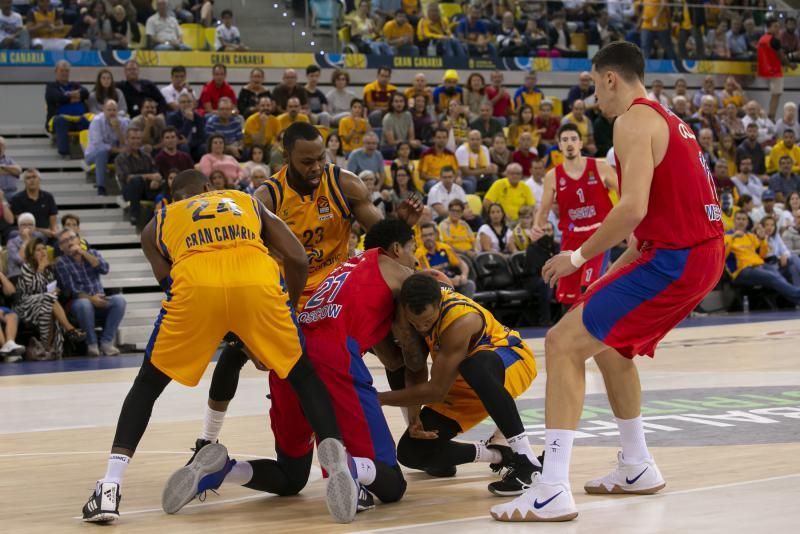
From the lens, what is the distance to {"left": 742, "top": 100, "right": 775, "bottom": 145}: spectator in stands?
19.5 meters

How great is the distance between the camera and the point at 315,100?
16.1 m

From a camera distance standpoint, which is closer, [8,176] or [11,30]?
[8,176]

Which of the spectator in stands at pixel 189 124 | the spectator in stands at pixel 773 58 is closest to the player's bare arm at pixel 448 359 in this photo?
the spectator in stands at pixel 189 124

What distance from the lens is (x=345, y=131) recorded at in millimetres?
15633

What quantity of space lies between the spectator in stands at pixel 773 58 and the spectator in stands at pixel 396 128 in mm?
8584

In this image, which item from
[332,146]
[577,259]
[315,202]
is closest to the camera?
[577,259]

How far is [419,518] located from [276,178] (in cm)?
232

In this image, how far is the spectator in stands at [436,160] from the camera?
1545cm

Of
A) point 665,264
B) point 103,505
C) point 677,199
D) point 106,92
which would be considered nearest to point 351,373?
point 103,505

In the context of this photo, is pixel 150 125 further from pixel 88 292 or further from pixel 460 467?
pixel 460 467

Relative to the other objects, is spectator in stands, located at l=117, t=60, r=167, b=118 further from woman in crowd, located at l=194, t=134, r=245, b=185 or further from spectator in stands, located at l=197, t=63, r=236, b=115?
woman in crowd, located at l=194, t=134, r=245, b=185

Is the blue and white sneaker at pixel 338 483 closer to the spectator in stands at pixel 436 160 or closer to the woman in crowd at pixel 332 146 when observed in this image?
the woman in crowd at pixel 332 146

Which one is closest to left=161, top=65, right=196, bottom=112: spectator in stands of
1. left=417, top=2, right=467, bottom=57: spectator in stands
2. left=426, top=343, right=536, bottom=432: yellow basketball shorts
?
left=417, top=2, right=467, bottom=57: spectator in stands

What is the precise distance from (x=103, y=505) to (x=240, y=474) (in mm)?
646
